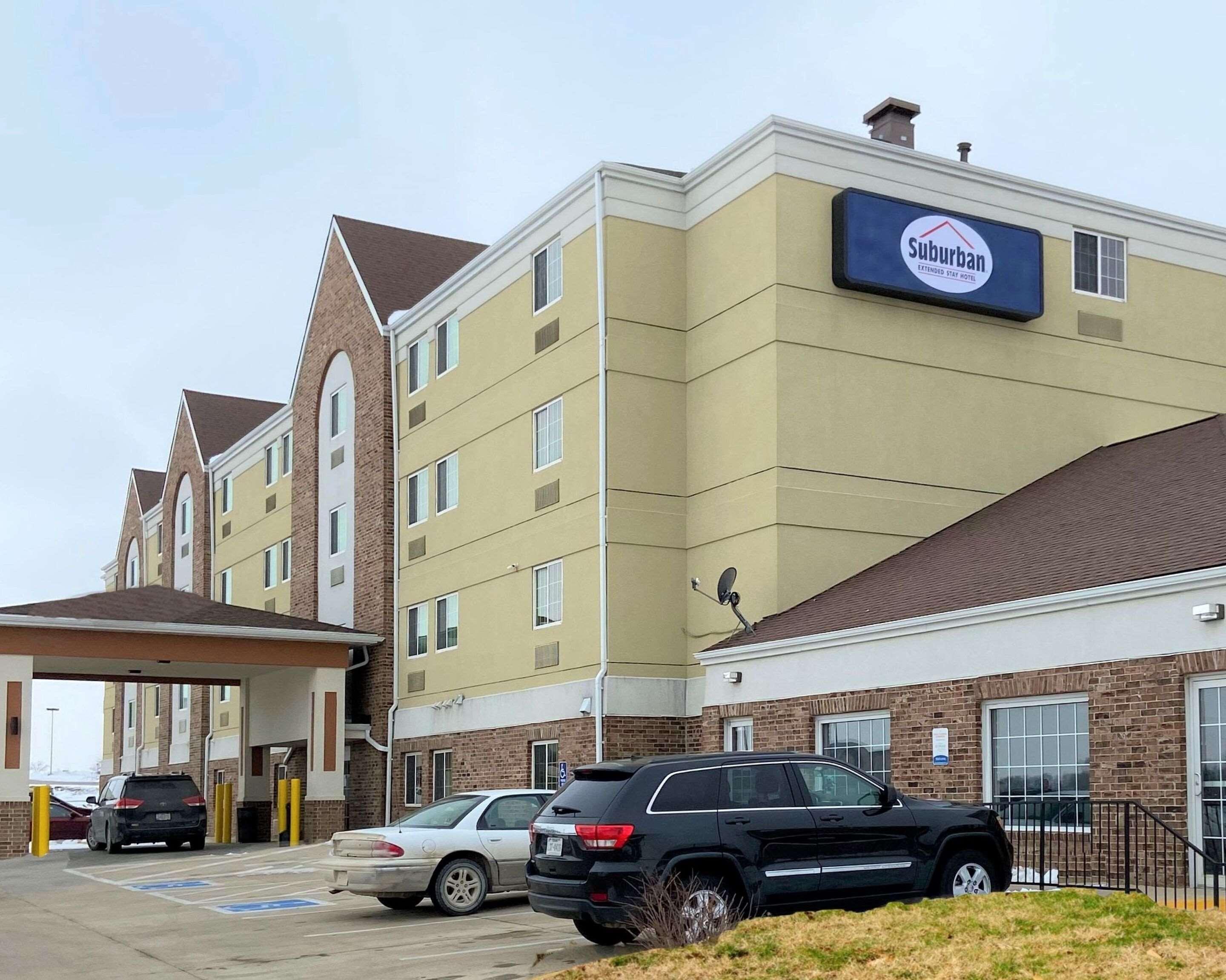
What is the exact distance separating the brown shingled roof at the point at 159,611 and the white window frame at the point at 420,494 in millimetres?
2977

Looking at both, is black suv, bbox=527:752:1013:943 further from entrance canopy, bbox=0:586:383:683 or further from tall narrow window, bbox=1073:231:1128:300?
entrance canopy, bbox=0:586:383:683

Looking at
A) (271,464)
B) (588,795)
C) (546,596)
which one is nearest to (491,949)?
(588,795)

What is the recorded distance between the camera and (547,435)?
93.7ft

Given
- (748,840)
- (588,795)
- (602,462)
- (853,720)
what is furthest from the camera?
(602,462)

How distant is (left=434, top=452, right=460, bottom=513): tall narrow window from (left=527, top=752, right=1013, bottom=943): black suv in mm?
18871

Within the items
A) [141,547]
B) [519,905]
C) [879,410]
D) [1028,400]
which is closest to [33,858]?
Answer: [519,905]

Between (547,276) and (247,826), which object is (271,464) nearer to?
(247,826)

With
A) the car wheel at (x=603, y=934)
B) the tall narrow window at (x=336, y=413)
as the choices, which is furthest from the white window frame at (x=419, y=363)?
the car wheel at (x=603, y=934)

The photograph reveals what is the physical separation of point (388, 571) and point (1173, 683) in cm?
2219

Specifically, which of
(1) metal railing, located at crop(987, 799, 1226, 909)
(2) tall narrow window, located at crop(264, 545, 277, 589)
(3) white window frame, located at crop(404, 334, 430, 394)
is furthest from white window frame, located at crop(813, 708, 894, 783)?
(2) tall narrow window, located at crop(264, 545, 277, 589)

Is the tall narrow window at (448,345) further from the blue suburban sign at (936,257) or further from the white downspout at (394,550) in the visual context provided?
the blue suburban sign at (936,257)

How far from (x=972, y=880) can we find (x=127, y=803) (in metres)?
22.6

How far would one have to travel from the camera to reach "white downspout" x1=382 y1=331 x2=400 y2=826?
34312 millimetres

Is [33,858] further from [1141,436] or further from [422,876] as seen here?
[1141,436]
